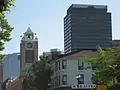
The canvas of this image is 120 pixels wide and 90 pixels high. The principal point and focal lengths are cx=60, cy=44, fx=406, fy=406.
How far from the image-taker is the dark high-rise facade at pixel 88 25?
158 m

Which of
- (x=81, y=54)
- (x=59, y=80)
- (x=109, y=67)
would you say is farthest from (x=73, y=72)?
(x=109, y=67)

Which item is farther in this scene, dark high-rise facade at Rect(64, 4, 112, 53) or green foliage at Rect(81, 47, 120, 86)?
dark high-rise facade at Rect(64, 4, 112, 53)

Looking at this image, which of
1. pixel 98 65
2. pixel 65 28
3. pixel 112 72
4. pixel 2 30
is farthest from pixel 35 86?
pixel 65 28

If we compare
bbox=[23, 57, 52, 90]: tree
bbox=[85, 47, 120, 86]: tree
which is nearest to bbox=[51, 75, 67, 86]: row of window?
bbox=[23, 57, 52, 90]: tree

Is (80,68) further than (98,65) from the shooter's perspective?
Yes

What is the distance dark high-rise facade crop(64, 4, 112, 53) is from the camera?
520 ft

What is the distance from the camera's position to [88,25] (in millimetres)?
167500

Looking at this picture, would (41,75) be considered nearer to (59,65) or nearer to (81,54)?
(59,65)

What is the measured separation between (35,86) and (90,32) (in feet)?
294

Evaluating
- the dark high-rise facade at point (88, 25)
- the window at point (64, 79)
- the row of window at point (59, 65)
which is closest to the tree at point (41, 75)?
the row of window at point (59, 65)

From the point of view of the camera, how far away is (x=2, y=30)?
23.3 m

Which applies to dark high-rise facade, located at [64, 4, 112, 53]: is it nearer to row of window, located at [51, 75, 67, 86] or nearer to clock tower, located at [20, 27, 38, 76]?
clock tower, located at [20, 27, 38, 76]

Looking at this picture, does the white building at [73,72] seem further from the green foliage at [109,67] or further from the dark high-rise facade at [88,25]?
the dark high-rise facade at [88,25]

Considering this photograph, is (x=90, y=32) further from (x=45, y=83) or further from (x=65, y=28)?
(x=45, y=83)
